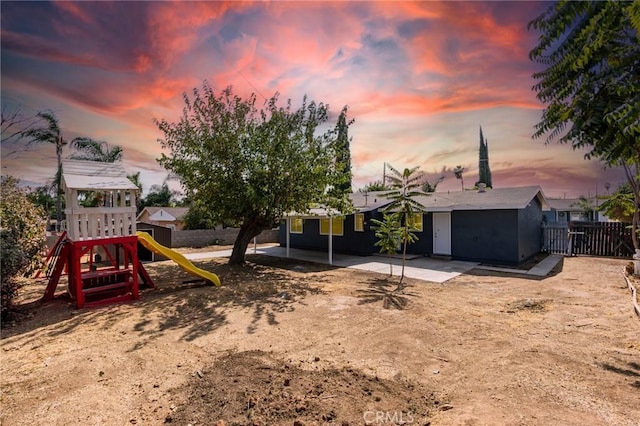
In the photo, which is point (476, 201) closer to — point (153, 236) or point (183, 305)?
point (183, 305)

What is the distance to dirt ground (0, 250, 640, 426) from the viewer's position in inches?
118

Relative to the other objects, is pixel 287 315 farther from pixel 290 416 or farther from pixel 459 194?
pixel 459 194

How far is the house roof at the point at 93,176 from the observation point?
286 inches

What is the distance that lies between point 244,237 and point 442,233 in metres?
8.52

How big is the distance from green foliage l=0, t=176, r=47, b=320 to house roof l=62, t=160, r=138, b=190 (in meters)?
1.33

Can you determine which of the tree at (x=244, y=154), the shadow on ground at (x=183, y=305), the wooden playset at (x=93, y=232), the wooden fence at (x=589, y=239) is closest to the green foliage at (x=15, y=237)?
the wooden playset at (x=93, y=232)

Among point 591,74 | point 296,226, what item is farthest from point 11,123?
point 296,226

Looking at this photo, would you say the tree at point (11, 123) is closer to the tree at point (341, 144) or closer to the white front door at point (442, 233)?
the tree at point (341, 144)

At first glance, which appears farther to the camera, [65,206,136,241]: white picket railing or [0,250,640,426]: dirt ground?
[65,206,136,241]: white picket railing

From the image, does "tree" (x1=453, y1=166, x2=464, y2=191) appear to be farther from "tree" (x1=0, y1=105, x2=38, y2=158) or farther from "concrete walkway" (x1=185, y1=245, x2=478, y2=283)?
"tree" (x1=0, y1=105, x2=38, y2=158)

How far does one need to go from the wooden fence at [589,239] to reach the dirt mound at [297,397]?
15.1 metres

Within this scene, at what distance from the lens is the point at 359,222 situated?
581 inches

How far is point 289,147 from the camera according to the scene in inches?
409

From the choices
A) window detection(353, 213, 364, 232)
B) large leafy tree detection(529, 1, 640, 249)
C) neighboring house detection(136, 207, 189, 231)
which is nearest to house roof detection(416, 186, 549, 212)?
window detection(353, 213, 364, 232)
